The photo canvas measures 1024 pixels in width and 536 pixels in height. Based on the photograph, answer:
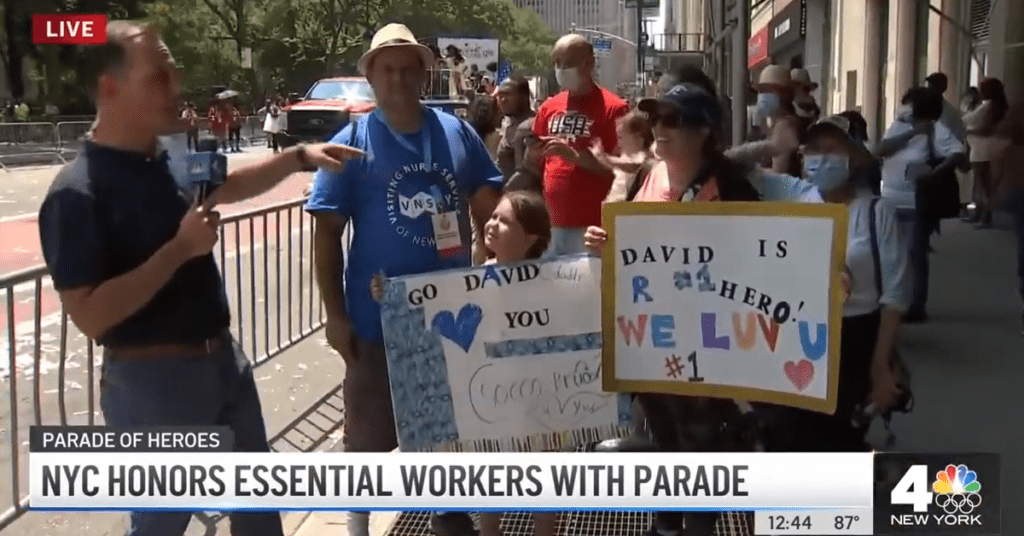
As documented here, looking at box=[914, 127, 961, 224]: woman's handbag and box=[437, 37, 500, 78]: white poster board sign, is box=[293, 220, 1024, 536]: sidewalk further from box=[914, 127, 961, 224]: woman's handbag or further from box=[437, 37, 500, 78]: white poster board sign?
box=[437, 37, 500, 78]: white poster board sign

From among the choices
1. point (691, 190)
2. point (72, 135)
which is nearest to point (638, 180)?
point (691, 190)

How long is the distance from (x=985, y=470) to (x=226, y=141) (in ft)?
6.55

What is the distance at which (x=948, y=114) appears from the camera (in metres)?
2.54

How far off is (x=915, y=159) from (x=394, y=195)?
1.40m

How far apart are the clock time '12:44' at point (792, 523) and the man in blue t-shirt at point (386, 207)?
1112mm

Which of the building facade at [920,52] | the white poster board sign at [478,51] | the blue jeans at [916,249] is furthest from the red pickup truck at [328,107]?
the blue jeans at [916,249]

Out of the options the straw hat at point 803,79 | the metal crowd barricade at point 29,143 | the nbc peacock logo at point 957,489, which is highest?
the straw hat at point 803,79

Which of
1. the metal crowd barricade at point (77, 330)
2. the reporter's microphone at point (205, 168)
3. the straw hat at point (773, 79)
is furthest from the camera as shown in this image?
the metal crowd barricade at point (77, 330)

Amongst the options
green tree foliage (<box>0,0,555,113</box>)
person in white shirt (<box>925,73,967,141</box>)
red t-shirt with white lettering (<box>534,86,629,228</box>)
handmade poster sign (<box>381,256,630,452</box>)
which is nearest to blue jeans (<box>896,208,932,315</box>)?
person in white shirt (<box>925,73,967,141</box>)

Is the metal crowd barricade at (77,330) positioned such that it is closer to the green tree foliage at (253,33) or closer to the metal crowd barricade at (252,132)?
the metal crowd barricade at (252,132)

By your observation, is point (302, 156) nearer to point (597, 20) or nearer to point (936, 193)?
point (597, 20)

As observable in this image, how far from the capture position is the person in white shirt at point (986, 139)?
2.42 meters

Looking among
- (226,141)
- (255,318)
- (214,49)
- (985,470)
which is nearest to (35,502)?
(226,141)

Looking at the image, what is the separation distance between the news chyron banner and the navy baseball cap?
0.86 metres
